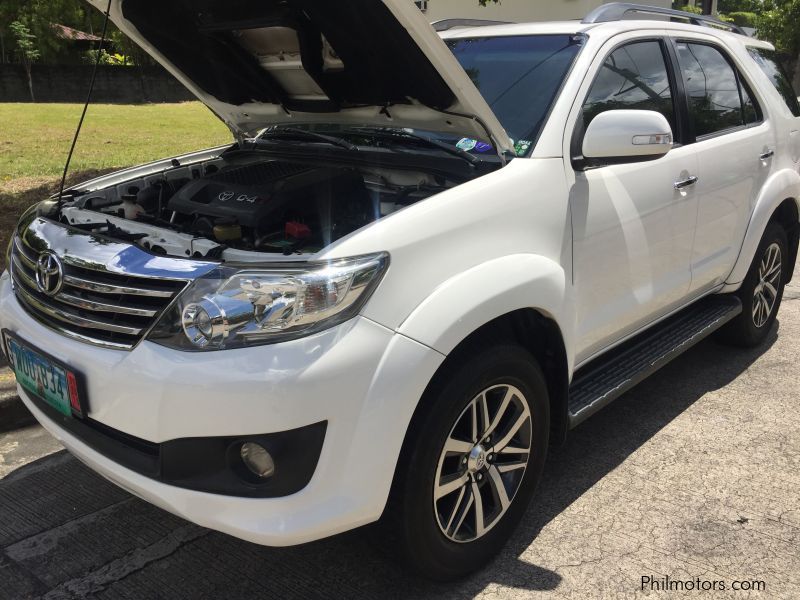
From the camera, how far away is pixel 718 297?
421 centimetres

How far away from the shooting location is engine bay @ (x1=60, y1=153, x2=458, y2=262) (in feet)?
7.93

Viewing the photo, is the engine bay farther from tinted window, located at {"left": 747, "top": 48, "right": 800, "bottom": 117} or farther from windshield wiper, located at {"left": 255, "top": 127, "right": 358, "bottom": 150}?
tinted window, located at {"left": 747, "top": 48, "right": 800, "bottom": 117}

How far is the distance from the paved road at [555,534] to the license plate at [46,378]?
667 mm

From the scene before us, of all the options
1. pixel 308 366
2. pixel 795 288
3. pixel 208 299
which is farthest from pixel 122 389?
pixel 795 288

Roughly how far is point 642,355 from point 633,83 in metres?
1.23

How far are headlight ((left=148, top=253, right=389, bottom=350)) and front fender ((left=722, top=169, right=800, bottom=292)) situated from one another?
282 cm

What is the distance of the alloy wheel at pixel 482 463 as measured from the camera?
92.1 inches

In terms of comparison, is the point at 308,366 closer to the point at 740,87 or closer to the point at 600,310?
the point at 600,310

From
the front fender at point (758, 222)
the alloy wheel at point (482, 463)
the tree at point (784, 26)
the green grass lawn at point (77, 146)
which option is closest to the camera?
the alloy wheel at point (482, 463)

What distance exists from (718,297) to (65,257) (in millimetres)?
3481

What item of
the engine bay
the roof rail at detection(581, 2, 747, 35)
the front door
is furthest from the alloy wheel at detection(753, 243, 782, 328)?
the engine bay

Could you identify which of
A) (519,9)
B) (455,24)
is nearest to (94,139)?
(519,9)

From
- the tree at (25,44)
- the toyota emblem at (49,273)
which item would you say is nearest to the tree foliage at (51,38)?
the tree at (25,44)

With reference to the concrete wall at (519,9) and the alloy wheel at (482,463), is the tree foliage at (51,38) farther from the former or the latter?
the alloy wheel at (482,463)
